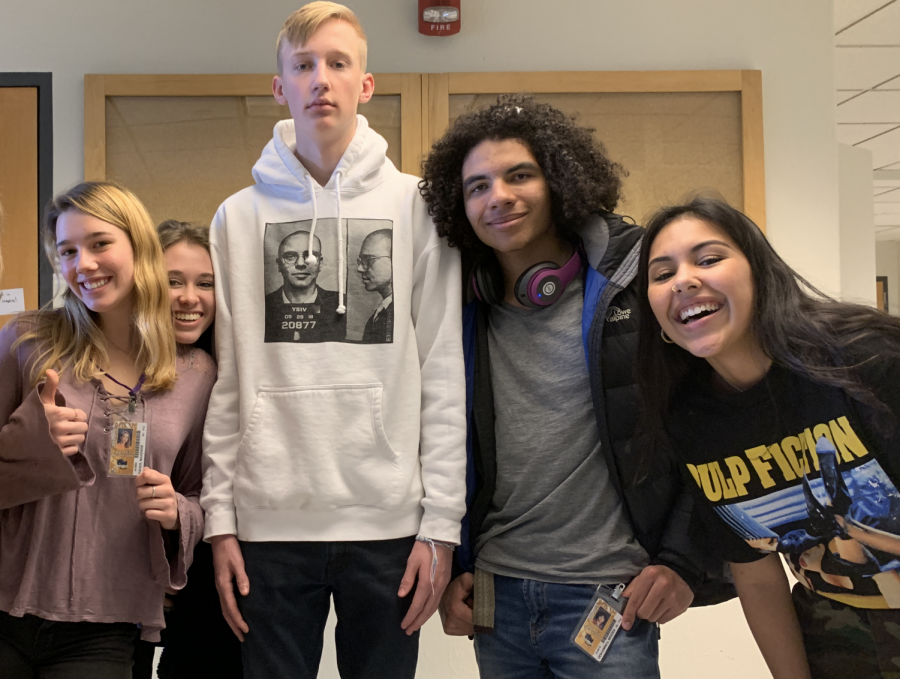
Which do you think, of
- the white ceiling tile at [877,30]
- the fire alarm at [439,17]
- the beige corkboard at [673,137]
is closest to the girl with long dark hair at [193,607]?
the fire alarm at [439,17]

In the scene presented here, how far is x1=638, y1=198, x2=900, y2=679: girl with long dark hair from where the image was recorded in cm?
119

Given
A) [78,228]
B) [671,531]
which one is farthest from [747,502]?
[78,228]

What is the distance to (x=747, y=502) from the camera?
1338mm

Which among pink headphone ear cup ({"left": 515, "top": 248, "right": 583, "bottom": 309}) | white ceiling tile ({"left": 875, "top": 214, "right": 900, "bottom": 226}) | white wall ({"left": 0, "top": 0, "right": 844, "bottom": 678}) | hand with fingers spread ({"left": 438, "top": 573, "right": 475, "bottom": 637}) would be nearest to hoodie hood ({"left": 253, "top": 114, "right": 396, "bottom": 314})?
pink headphone ear cup ({"left": 515, "top": 248, "right": 583, "bottom": 309})

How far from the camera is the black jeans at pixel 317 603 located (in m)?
1.42

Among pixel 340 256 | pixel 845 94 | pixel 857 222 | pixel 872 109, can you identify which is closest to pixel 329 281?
pixel 340 256

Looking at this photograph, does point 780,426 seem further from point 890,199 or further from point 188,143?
point 890,199

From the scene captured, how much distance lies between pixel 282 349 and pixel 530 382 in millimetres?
568

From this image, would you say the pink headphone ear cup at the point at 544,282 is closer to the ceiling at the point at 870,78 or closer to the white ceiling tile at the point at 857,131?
the ceiling at the point at 870,78

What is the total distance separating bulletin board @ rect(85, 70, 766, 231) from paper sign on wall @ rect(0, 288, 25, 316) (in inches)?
23.3

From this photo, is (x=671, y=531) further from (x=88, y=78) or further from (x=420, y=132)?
(x=88, y=78)

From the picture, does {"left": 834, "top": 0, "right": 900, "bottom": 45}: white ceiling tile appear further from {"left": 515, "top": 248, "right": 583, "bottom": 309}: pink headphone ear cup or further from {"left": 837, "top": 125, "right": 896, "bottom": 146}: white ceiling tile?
{"left": 515, "top": 248, "right": 583, "bottom": 309}: pink headphone ear cup

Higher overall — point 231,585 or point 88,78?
point 88,78

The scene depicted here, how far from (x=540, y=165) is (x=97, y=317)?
3.65ft
